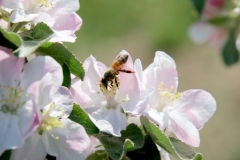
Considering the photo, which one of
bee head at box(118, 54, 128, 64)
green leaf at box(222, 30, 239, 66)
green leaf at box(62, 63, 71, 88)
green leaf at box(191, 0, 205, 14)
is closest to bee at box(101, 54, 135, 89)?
bee head at box(118, 54, 128, 64)

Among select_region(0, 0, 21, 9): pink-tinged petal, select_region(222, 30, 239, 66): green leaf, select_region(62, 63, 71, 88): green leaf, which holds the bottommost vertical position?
select_region(222, 30, 239, 66): green leaf

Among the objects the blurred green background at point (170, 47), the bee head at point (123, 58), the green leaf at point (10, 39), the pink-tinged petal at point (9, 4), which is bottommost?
the blurred green background at point (170, 47)

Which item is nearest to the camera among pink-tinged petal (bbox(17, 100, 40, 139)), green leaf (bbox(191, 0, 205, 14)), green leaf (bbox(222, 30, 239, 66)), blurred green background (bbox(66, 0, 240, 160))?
pink-tinged petal (bbox(17, 100, 40, 139))

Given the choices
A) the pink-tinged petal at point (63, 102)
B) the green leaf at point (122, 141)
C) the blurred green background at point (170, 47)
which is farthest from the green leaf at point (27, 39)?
the blurred green background at point (170, 47)

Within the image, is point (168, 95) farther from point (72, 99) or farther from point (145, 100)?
point (72, 99)

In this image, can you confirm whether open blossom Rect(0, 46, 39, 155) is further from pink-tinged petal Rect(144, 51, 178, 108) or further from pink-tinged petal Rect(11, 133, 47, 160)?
pink-tinged petal Rect(144, 51, 178, 108)

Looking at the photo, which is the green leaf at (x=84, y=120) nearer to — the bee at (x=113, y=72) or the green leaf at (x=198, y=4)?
the bee at (x=113, y=72)

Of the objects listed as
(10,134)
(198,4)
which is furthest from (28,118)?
(198,4)
